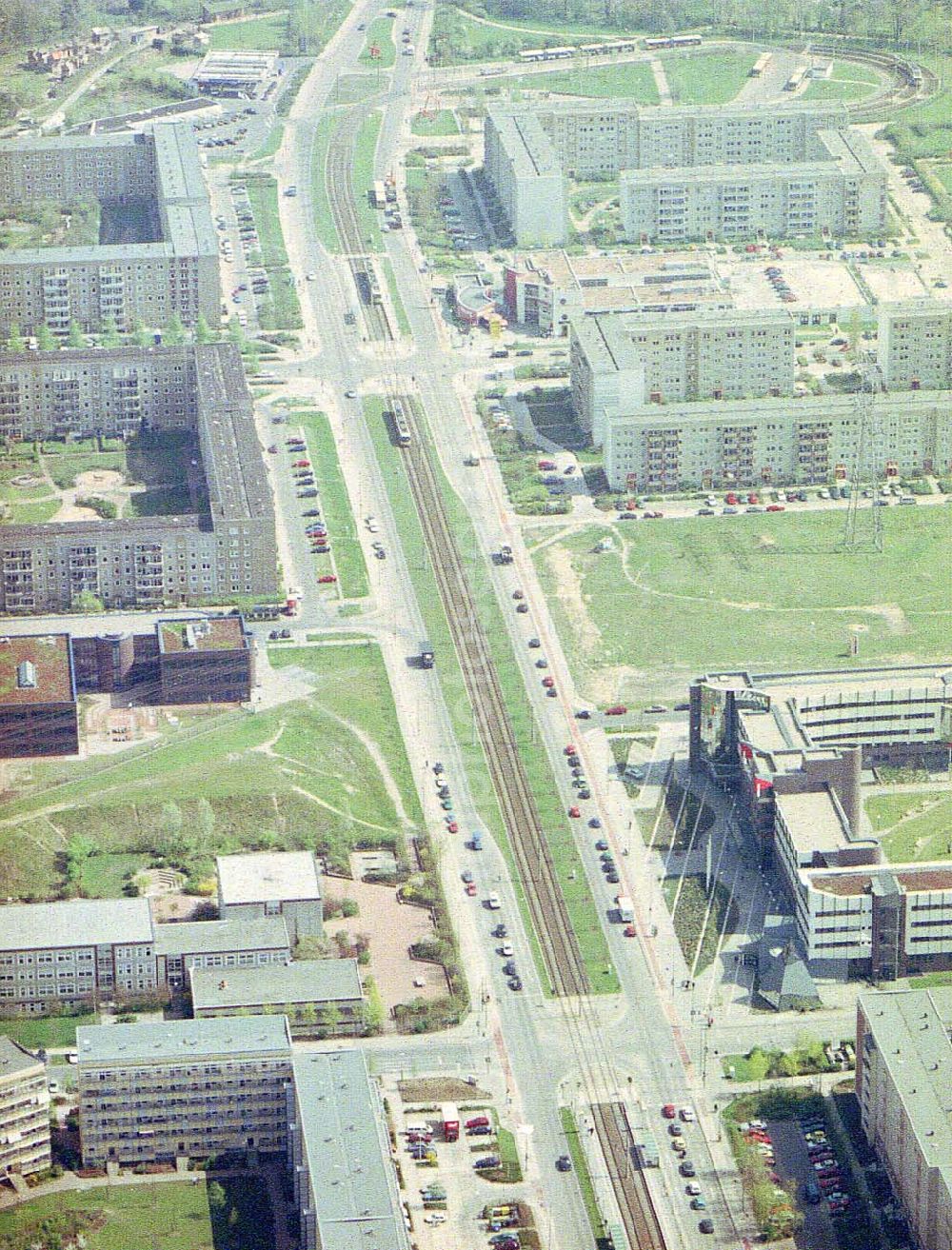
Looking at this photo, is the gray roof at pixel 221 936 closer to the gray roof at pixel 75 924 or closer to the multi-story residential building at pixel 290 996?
the gray roof at pixel 75 924

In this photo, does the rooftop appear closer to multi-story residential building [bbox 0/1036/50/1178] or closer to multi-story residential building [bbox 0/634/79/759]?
multi-story residential building [bbox 0/634/79/759]

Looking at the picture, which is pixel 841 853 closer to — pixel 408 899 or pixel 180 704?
pixel 408 899

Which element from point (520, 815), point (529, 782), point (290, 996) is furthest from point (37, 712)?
point (290, 996)

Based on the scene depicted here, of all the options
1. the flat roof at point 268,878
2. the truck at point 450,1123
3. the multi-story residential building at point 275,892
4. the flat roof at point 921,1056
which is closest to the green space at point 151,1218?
the truck at point 450,1123

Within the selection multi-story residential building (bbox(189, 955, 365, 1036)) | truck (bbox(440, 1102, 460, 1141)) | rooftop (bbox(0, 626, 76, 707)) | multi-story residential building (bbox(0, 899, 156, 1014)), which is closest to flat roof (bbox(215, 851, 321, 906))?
multi-story residential building (bbox(189, 955, 365, 1036))

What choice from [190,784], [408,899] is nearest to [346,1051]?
[408,899]

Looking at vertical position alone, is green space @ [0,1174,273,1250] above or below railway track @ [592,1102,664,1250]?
above
